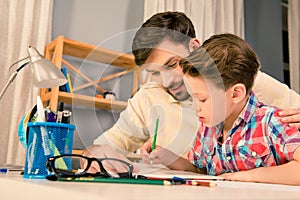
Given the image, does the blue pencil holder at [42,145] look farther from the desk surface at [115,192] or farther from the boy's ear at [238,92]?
the boy's ear at [238,92]

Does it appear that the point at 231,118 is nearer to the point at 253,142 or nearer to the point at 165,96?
the point at 253,142

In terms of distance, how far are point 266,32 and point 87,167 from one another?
2.82 metres

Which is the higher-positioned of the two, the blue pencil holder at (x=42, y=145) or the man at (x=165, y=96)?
the man at (x=165, y=96)

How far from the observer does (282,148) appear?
29.4 inches

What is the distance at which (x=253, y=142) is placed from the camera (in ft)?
2.70

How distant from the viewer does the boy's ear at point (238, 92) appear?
0.85 meters

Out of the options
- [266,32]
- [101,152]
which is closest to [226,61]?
[101,152]

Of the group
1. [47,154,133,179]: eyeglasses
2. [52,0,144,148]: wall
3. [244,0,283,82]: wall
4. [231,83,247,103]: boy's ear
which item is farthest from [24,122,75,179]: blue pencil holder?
[244,0,283,82]: wall

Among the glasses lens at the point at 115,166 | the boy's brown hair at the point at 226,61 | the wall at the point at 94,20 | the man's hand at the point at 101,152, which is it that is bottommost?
the glasses lens at the point at 115,166

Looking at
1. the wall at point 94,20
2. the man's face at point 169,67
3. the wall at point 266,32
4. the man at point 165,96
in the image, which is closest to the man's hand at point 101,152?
the man at point 165,96

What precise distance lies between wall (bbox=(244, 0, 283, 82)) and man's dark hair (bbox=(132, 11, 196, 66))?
2.16 metres

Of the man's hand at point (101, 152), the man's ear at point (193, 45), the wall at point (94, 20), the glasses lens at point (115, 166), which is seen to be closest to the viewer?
the glasses lens at point (115, 166)

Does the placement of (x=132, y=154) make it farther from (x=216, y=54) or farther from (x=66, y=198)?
(x=66, y=198)

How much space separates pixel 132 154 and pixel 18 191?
457 millimetres
